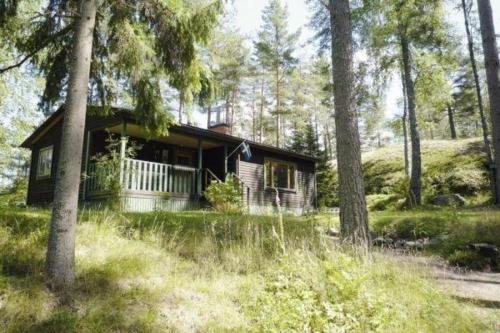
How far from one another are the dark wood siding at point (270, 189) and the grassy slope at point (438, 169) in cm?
421

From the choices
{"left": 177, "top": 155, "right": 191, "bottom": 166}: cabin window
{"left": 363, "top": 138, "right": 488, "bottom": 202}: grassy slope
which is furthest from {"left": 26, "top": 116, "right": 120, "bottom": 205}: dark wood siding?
{"left": 363, "top": 138, "right": 488, "bottom": 202}: grassy slope

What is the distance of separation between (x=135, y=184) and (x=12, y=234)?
641 centimetres

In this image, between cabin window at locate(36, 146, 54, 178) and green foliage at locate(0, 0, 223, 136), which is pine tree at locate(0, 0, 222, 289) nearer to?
green foliage at locate(0, 0, 223, 136)

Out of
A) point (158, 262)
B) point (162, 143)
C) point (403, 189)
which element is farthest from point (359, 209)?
point (403, 189)

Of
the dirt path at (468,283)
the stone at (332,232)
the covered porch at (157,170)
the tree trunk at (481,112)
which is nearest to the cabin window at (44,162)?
the covered porch at (157,170)

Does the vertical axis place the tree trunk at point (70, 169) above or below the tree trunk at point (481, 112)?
below

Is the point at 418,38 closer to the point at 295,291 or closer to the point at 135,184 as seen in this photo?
the point at 135,184

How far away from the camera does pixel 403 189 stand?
648 inches

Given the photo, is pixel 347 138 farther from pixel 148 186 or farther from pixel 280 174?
pixel 280 174

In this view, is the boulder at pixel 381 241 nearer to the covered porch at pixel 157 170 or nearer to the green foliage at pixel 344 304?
the green foliage at pixel 344 304

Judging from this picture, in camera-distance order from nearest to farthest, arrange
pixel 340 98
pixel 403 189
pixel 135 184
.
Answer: pixel 340 98 → pixel 135 184 → pixel 403 189

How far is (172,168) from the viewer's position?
38.5 ft

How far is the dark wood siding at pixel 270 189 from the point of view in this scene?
15.5m

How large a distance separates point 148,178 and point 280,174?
316 inches
